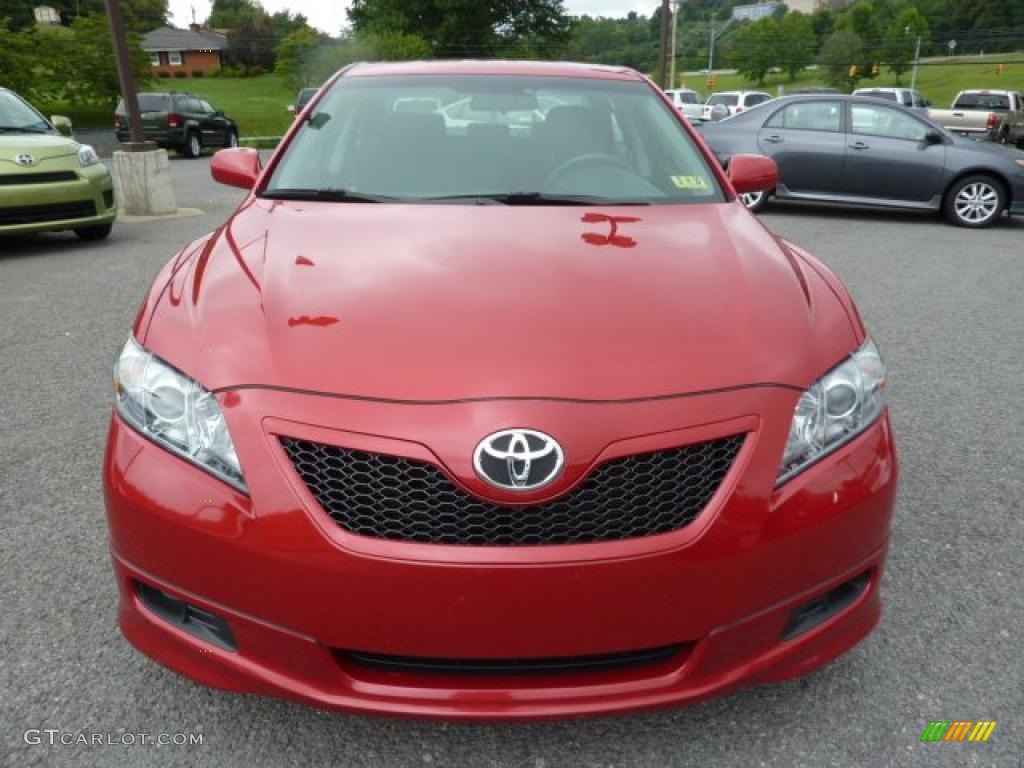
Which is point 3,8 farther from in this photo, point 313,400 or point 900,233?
point 313,400

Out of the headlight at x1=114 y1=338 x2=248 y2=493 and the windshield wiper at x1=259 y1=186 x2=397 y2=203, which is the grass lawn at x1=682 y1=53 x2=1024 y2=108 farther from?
the headlight at x1=114 y1=338 x2=248 y2=493

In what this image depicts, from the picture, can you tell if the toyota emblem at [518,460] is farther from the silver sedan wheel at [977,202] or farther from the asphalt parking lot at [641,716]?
the silver sedan wheel at [977,202]

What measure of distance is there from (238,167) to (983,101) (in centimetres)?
2688

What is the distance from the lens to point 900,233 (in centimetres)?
928

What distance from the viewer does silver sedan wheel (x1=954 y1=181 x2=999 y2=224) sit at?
32.0 feet

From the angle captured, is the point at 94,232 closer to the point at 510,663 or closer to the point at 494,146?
the point at 494,146

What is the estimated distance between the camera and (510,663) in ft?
5.19

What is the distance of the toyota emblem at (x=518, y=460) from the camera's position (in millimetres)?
1509

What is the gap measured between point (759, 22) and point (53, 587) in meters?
91.6

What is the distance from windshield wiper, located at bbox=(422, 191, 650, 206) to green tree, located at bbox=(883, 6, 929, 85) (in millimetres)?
73633

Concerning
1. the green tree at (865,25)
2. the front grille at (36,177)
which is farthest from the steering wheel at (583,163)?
the green tree at (865,25)

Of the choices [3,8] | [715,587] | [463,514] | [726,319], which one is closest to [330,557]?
[463,514]

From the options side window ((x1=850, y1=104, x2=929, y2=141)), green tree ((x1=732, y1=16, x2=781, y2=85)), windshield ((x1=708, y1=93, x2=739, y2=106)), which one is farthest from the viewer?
green tree ((x1=732, y1=16, x2=781, y2=85))

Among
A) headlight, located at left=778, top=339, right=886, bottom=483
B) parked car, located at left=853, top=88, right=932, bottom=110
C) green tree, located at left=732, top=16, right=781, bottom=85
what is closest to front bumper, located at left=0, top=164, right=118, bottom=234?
headlight, located at left=778, top=339, right=886, bottom=483
